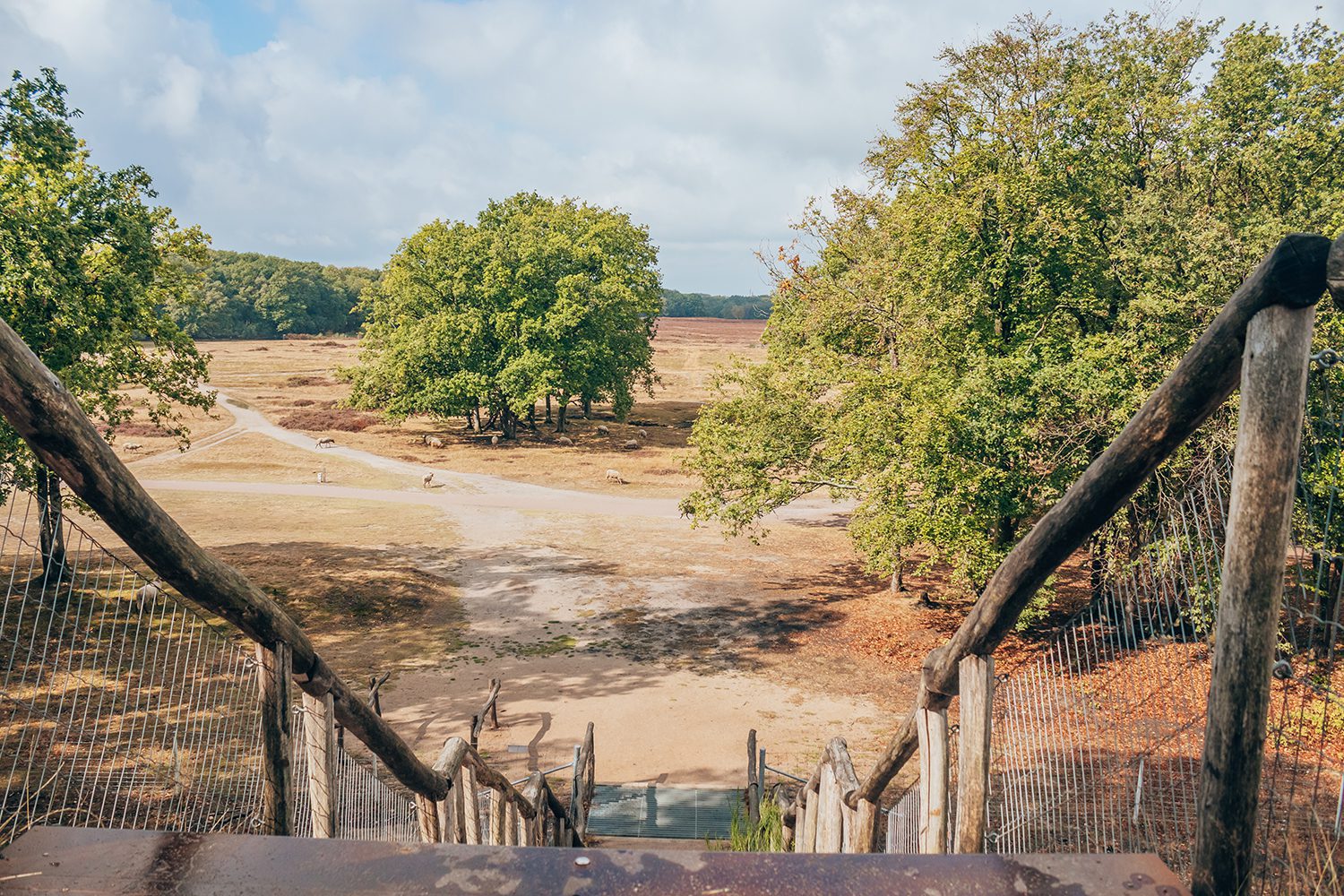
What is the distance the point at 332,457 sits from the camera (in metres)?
44.2

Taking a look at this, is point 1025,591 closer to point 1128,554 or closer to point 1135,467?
point 1135,467

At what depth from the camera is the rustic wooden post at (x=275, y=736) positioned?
3.46m

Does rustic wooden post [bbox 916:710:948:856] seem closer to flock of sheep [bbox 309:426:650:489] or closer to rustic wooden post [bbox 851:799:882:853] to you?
rustic wooden post [bbox 851:799:882:853]

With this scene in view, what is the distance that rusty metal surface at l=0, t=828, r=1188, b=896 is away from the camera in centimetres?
209

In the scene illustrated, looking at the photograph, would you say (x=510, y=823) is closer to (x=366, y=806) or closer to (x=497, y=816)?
(x=497, y=816)

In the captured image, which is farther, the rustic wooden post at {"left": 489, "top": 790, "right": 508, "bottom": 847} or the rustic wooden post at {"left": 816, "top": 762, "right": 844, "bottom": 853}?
the rustic wooden post at {"left": 489, "top": 790, "right": 508, "bottom": 847}

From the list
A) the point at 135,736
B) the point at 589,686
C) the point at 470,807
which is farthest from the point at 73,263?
the point at 470,807

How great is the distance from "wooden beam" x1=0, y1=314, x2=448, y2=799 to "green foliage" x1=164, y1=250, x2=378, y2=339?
384 feet

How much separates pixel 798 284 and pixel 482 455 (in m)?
25.1

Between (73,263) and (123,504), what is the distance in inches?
641

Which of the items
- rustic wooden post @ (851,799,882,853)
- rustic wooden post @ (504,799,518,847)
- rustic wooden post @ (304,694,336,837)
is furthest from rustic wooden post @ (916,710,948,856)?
rustic wooden post @ (504,799,518,847)

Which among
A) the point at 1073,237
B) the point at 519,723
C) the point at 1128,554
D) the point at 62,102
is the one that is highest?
the point at 62,102

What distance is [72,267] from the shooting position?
50.9ft

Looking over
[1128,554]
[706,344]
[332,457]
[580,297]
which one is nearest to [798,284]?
[1128,554]
